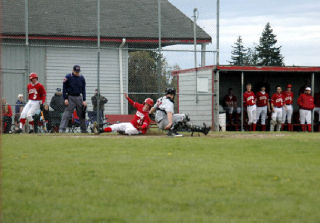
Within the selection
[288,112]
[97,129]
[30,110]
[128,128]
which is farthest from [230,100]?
[30,110]

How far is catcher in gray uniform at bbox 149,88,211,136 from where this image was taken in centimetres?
1405

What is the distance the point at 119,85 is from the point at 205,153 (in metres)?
9.96

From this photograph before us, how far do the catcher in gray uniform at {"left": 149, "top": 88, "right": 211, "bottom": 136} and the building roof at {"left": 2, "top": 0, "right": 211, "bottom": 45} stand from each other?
5.82m

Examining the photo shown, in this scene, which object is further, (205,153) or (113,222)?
(205,153)

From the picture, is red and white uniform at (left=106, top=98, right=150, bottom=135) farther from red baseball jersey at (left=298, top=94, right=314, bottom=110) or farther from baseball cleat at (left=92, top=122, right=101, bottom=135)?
red baseball jersey at (left=298, top=94, right=314, bottom=110)

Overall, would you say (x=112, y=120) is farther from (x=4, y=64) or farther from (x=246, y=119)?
(x=246, y=119)

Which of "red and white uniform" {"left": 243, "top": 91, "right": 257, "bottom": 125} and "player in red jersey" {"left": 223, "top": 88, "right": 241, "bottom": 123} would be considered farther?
"player in red jersey" {"left": 223, "top": 88, "right": 241, "bottom": 123}

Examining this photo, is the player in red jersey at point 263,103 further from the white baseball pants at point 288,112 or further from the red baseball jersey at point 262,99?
the white baseball pants at point 288,112

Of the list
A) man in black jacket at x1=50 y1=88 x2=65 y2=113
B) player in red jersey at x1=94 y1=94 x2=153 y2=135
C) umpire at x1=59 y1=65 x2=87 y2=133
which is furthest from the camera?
man in black jacket at x1=50 y1=88 x2=65 y2=113

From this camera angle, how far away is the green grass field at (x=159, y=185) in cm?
459

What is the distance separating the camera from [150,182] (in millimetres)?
6039

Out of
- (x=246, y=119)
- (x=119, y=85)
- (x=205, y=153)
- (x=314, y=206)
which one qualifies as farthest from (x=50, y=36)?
(x=314, y=206)

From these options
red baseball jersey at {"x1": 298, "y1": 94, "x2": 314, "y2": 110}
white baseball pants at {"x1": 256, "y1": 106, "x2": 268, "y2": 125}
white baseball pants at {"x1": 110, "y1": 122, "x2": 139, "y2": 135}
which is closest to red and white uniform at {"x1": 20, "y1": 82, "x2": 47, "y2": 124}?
white baseball pants at {"x1": 110, "y1": 122, "x2": 139, "y2": 135}

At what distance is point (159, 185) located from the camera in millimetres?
5859
